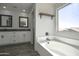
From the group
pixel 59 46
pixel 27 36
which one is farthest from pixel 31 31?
pixel 59 46

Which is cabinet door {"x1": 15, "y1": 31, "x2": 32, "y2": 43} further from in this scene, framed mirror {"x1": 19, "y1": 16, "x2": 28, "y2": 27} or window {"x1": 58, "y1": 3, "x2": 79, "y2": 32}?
window {"x1": 58, "y1": 3, "x2": 79, "y2": 32}

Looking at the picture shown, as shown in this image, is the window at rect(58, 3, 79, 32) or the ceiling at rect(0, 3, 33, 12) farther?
the window at rect(58, 3, 79, 32)

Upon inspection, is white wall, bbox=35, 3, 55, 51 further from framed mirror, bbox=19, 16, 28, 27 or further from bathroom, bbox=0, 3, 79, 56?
framed mirror, bbox=19, 16, 28, 27

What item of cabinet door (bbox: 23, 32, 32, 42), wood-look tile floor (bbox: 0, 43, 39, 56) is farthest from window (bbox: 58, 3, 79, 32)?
wood-look tile floor (bbox: 0, 43, 39, 56)

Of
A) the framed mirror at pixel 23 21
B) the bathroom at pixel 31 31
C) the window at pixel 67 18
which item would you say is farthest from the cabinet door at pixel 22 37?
the window at pixel 67 18

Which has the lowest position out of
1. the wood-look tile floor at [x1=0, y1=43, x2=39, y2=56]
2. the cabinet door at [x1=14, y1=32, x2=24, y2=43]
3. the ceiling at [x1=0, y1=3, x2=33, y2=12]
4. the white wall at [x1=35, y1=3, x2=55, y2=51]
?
the wood-look tile floor at [x1=0, y1=43, x2=39, y2=56]

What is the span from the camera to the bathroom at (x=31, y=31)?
1180 mm

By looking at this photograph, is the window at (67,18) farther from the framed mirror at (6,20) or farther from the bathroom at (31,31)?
the framed mirror at (6,20)

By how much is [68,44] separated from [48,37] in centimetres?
31

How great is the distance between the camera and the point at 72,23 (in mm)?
1249

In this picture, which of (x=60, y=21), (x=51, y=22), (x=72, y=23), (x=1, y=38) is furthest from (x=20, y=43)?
(x=72, y=23)

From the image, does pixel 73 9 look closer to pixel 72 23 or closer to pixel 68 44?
pixel 72 23

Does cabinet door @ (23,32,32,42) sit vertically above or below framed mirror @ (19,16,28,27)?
below

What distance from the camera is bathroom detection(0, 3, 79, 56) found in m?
1.18
